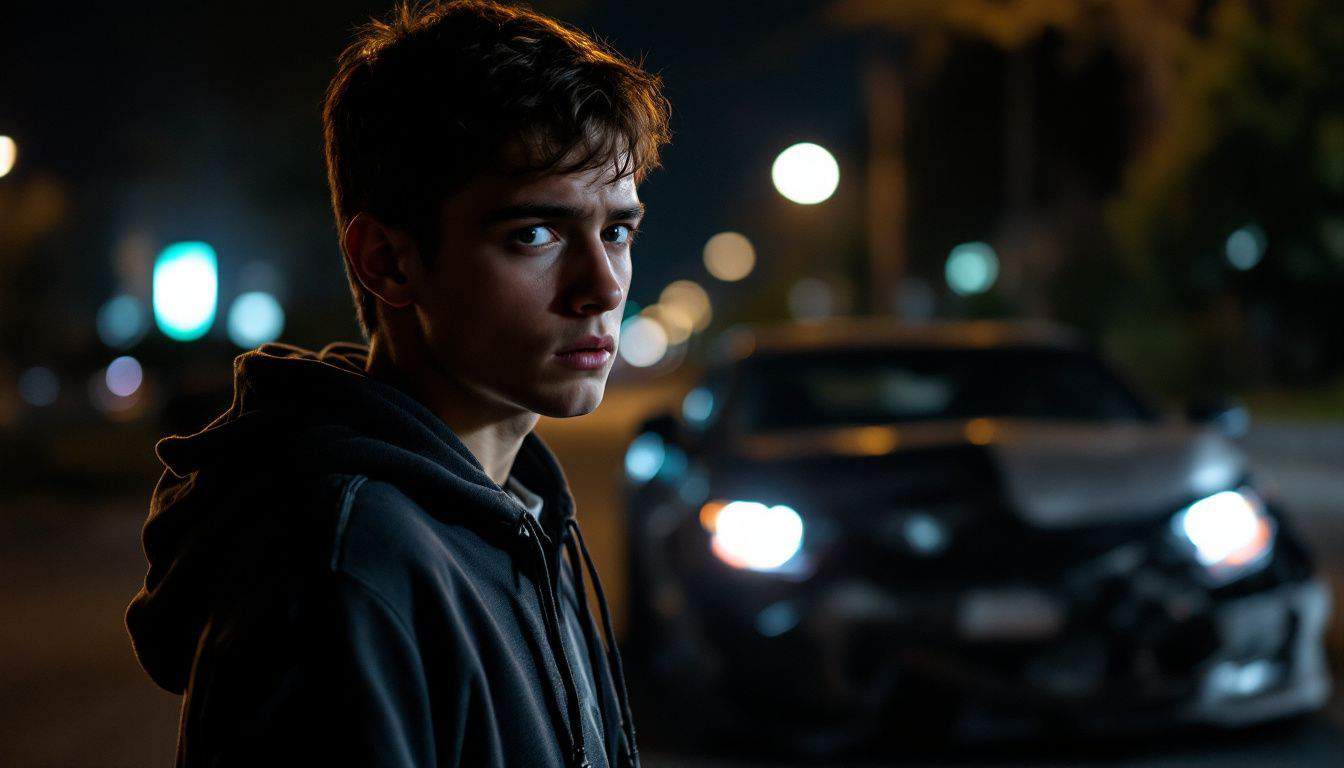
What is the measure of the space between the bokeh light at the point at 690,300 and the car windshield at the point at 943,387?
4602 inches

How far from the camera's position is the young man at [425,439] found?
126 centimetres

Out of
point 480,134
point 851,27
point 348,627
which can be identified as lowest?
point 348,627

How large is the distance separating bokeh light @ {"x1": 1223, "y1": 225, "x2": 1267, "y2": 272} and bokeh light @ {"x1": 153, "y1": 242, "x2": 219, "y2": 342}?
55.2 feet

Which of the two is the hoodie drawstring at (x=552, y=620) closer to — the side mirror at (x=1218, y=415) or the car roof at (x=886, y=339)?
the side mirror at (x=1218, y=415)

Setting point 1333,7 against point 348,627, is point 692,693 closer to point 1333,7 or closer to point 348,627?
point 348,627

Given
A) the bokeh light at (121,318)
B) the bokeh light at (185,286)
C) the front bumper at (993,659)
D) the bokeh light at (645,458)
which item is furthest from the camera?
the bokeh light at (121,318)

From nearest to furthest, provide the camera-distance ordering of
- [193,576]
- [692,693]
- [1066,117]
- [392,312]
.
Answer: [193,576], [392,312], [692,693], [1066,117]

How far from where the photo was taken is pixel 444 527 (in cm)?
148

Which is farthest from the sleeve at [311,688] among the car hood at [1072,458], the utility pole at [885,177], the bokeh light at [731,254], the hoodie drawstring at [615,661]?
the bokeh light at [731,254]

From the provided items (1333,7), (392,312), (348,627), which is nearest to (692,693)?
(392,312)

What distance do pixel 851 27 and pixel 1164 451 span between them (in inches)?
424

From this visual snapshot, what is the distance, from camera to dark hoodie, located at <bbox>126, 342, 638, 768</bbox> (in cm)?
123

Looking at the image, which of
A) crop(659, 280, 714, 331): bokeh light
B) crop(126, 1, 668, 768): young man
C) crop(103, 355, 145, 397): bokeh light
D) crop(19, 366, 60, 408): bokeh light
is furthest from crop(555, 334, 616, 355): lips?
crop(659, 280, 714, 331): bokeh light

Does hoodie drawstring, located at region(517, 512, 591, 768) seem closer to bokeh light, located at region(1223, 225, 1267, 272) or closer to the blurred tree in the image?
the blurred tree
